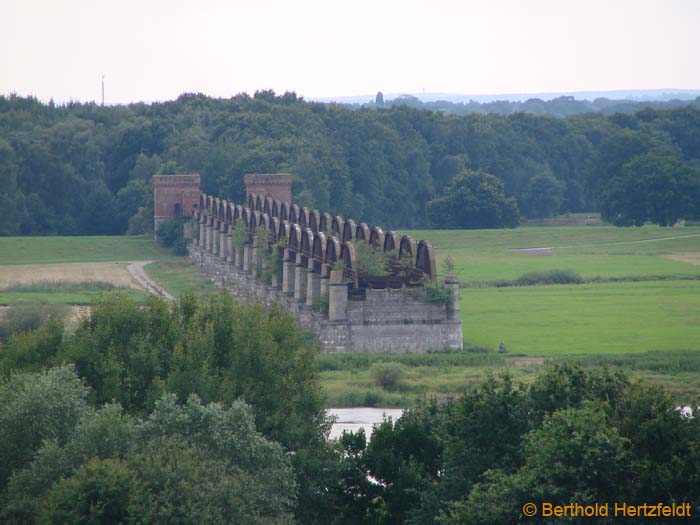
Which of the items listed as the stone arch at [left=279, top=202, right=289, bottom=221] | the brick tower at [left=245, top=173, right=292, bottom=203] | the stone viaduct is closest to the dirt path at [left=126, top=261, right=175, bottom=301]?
the stone viaduct

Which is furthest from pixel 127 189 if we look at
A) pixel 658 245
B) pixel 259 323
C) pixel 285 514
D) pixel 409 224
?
pixel 285 514

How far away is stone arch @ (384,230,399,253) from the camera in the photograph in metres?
53.1

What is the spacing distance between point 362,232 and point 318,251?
5116 millimetres

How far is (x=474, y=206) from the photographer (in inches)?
3925

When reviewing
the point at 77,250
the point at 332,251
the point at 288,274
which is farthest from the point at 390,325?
the point at 77,250

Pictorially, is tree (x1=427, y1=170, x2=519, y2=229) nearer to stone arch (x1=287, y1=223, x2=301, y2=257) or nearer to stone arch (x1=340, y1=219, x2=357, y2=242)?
stone arch (x1=340, y1=219, x2=357, y2=242)

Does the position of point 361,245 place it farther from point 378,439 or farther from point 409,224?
point 409,224

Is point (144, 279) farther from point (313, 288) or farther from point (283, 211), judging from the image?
point (313, 288)

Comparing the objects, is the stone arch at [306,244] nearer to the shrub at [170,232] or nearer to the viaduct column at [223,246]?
the viaduct column at [223,246]

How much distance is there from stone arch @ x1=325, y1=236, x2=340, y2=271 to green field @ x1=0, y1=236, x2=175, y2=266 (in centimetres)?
2890

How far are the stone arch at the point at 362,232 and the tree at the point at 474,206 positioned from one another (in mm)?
40647

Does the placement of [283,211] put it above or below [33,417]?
below

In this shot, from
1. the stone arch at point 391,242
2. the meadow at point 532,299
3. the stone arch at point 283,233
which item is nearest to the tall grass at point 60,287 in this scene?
the meadow at point 532,299

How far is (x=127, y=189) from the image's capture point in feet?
330
